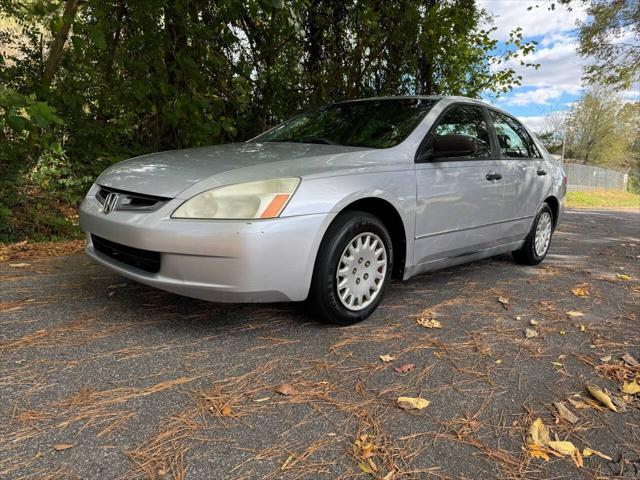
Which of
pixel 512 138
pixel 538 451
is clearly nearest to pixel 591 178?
pixel 512 138

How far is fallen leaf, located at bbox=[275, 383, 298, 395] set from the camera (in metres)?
2.13

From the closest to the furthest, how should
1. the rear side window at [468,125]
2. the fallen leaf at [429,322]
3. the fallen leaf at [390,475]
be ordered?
1. the fallen leaf at [390,475]
2. the fallen leaf at [429,322]
3. the rear side window at [468,125]

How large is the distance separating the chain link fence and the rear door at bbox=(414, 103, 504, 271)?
2144 cm

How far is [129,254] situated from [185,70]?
11.2 feet

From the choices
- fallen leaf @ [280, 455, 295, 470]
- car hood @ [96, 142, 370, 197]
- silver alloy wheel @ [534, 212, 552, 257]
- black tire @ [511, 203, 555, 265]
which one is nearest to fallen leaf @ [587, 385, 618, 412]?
fallen leaf @ [280, 455, 295, 470]

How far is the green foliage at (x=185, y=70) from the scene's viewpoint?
534cm

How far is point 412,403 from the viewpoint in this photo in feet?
6.83

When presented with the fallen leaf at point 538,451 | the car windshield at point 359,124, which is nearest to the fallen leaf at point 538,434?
the fallen leaf at point 538,451

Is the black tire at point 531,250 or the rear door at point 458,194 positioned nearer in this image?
the rear door at point 458,194

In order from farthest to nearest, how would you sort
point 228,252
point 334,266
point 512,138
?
point 512,138 → point 334,266 → point 228,252

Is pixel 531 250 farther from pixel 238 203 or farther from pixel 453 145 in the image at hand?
pixel 238 203

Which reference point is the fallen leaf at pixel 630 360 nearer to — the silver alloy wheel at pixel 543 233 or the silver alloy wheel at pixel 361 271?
the silver alloy wheel at pixel 361 271

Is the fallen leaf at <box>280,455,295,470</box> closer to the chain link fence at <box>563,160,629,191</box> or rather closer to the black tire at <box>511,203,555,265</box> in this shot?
the black tire at <box>511,203,555,265</box>

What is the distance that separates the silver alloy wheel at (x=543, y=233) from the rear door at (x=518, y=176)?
27 centimetres
